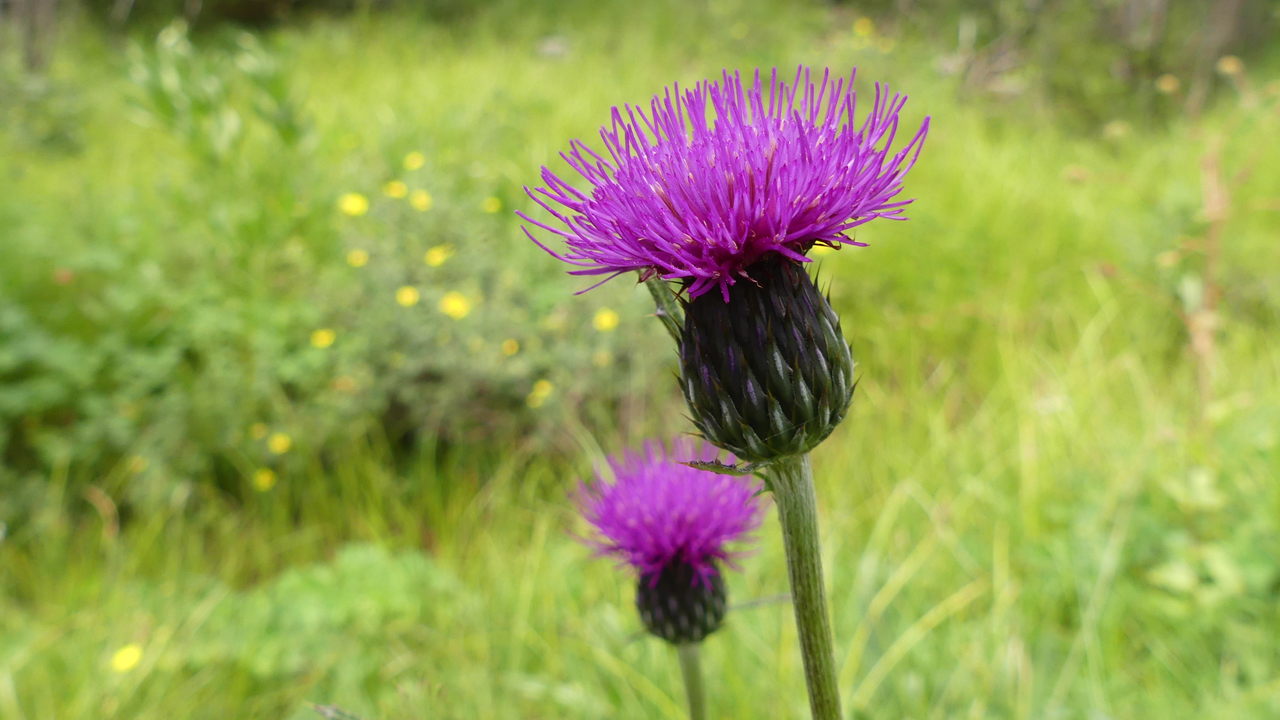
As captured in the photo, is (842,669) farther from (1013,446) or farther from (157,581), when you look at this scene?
(157,581)

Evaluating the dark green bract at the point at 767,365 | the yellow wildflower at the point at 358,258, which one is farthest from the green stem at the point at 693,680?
the yellow wildflower at the point at 358,258

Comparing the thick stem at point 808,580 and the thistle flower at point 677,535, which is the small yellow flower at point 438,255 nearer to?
the thistle flower at point 677,535

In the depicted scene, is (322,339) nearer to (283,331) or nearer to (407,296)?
(283,331)

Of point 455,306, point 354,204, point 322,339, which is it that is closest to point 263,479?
point 322,339

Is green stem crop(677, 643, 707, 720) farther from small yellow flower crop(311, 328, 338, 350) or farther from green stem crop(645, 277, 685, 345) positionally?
small yellow flower crop(311, 328, 338, 350)

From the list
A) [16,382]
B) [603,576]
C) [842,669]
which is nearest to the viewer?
[842,669]

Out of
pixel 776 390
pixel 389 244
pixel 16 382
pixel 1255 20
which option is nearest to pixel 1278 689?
pixel 776 390
